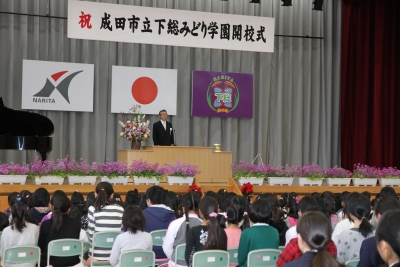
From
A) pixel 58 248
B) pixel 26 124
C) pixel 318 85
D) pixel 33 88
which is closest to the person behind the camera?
pixel 58 248

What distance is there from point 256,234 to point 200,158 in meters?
5.67

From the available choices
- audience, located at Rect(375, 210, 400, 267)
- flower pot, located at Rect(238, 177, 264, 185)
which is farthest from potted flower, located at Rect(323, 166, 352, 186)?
audience, located at Rect(375, 210, 400, 267)

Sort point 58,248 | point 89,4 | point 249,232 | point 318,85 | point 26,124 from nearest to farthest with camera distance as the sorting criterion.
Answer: point 249,232
point 58,248
point 89,4
point 26,124
point 318,85

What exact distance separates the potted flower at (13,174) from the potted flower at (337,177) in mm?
4816

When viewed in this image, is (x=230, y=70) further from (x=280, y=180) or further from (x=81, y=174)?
(x=81, y=174)

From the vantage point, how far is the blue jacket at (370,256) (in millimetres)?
2545

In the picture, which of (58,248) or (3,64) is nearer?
(58,248)

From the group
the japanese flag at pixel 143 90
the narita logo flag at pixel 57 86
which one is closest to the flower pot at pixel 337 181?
the japanese flag at pixel 143 90

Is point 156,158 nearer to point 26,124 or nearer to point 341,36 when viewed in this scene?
point 26,124

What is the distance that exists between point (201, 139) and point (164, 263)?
324 inches

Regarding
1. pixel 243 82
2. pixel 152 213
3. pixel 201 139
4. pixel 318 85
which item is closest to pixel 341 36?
pixel 318 85

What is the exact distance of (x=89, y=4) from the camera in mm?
8289

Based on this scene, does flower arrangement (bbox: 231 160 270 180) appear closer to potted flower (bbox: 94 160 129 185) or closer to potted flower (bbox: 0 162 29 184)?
potted flower (bbox: 94 160 129 185)

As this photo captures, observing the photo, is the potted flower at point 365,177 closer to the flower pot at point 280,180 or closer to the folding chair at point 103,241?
the flower pot at point 280,180
